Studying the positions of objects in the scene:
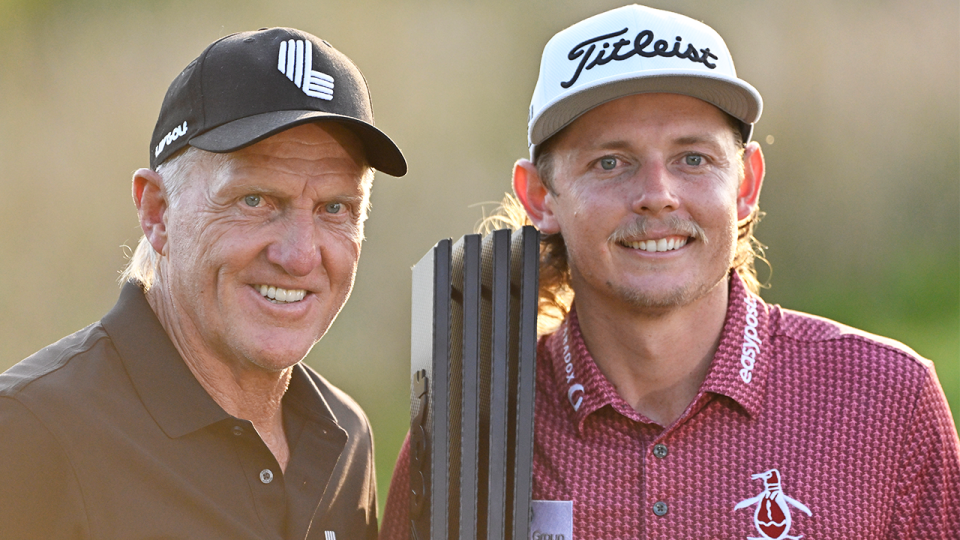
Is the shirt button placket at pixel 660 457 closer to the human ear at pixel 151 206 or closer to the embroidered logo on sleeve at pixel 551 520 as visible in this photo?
the embroidered logo on sleeve at pixel 551 520

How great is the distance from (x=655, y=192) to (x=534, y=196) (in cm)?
52

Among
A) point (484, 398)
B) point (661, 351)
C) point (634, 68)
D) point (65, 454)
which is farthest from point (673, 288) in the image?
point (65, 454)

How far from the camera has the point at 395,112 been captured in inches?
416

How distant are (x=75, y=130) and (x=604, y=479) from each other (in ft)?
29.4

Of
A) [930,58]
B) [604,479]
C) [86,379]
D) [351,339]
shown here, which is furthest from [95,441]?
[930,58]

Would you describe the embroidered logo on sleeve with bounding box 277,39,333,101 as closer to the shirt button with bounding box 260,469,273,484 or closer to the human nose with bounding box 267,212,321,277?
the human nose with bounding box 267,212,321,277

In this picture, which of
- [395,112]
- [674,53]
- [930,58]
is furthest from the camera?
[930,58]

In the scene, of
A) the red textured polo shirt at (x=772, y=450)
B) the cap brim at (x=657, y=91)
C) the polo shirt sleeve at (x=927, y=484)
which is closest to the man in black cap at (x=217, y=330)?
the cap brim at (x=657, y=91)

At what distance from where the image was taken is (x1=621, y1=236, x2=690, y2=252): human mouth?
2.32 metres

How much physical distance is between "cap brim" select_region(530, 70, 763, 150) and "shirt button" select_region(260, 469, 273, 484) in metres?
1.14

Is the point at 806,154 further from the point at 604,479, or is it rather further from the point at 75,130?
the point at 604,479

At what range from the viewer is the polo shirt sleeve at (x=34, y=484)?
186 cm

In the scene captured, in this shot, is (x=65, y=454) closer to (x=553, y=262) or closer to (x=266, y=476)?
(x=266, y=476)

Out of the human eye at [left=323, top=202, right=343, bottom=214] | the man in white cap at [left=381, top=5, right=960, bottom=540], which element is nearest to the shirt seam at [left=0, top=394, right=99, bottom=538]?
the human eye at [left=323, top=202, right=343, bottom=214]
